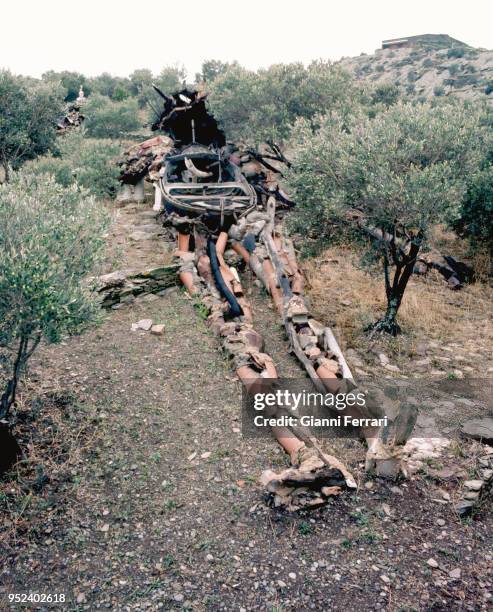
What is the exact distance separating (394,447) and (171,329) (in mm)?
5912

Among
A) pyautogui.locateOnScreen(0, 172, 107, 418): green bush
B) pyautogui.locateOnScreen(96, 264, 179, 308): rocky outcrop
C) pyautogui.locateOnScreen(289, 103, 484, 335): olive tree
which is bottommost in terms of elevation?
pyautogui.locateOnScreen(96, 264, 179, 308): rocky outcrop

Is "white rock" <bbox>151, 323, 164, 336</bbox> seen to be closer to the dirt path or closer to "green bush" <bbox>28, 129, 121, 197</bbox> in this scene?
the dirt path

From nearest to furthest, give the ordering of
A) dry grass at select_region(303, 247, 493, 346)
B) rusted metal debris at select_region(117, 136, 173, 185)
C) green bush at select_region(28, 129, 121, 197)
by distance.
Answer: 1. dry grass at select_region(303, 247, 493, 346)
2. green bush at select_region(28, 129, 121, 197)
3. rusted metal debris at select_region(117, 136, 173, 185)

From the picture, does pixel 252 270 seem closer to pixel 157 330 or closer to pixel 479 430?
pixel 157 330

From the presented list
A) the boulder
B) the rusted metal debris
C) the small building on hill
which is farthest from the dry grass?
the small building on hill

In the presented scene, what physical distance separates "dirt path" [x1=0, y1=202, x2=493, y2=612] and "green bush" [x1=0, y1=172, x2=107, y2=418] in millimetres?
1381

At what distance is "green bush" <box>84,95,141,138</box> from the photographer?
3647 centimetres

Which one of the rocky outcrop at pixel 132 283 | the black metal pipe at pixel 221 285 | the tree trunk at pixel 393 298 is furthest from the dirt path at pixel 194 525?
the tree trunk at pixel 393 298

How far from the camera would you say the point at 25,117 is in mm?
21484

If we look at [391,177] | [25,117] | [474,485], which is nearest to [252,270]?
[391,177]

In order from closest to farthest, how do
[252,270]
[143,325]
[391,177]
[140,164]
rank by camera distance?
[391,177] → [143,325] → [252,270] → [140,164]

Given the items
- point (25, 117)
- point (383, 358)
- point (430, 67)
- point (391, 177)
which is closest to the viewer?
point (391, 177)

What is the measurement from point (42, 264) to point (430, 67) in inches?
2373

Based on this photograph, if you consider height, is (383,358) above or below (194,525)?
above
